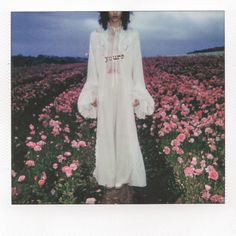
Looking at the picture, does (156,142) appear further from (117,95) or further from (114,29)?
(114,29)

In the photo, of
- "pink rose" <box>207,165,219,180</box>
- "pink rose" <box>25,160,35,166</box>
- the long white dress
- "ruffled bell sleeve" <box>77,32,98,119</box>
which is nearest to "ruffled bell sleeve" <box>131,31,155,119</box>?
the long white dress

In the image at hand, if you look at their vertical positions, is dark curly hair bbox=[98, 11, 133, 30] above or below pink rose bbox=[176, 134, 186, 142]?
Result: above

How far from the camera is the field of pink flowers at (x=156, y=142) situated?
6.47 feet

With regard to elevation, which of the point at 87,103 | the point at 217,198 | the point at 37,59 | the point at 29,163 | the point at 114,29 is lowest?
the point at 217,198

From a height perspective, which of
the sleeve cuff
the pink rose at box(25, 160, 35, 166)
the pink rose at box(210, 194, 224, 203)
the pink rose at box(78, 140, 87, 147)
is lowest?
the pink rose at box(210, 194, 224, 203)

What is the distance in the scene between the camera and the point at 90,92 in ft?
6.48

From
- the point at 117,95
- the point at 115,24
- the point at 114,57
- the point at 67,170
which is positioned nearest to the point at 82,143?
the point at 67,170

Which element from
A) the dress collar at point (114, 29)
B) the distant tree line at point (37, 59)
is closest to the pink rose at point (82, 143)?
the distant tree line at point (37, 59)

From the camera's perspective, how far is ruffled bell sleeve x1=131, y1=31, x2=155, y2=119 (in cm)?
196

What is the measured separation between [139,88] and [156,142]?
21 centimetres

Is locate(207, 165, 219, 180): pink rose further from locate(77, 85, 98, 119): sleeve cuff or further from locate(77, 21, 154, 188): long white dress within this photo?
locate(77, 85, 98, 119): sleeve cuff
